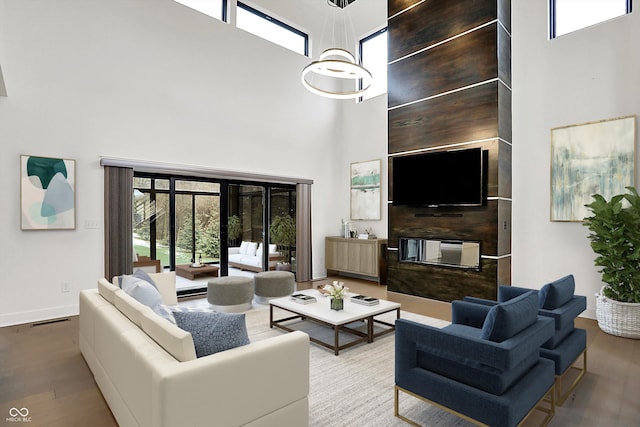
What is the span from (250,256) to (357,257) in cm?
221

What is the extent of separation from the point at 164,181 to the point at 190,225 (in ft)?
2.90

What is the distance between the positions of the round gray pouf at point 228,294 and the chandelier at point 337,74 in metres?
3.06

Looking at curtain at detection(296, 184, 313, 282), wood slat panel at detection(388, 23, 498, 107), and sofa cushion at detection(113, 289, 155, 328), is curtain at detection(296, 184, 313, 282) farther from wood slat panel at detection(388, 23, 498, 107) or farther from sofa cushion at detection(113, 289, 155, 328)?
sofa cushion at detection(113, 289, 155, 328)

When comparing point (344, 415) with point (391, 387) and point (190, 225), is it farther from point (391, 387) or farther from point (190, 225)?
point (190, 225)

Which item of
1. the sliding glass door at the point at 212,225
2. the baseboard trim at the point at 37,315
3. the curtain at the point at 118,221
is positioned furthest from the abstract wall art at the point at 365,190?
the baseboard trim at the point at 37,315

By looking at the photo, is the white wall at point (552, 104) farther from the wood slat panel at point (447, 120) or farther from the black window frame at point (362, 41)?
the black window frame at point (362, 41)

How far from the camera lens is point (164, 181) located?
5.81 meters

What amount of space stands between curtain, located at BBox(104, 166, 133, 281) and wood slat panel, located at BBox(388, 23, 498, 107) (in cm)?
461

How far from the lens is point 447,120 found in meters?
5.45

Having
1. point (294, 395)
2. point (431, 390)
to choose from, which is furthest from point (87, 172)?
point (431, 390)

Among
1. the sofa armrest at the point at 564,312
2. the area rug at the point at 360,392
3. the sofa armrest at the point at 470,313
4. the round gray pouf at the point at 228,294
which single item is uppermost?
the sofa armrest at the point at 564,312

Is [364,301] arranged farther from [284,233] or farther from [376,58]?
[376,58]

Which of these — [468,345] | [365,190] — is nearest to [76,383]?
[468,345]

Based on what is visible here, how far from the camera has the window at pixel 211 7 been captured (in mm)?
6180
